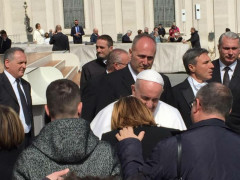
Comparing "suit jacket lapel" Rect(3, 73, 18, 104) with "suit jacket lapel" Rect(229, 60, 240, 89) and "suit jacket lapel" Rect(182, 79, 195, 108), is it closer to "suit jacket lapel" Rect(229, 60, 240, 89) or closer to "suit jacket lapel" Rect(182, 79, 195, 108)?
"suit jacket lapel" Rect(182, 79, 195, 108)

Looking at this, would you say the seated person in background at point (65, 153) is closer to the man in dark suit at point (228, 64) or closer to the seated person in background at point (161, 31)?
the man in dark suit at point (228, 64)

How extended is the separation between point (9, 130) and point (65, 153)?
711mm

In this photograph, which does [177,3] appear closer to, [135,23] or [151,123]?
Result: [135,23]

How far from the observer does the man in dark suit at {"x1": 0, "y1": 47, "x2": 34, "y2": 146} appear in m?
8.14

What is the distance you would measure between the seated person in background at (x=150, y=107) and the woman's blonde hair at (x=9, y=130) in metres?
0.95

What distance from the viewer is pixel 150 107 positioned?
18.7 ft

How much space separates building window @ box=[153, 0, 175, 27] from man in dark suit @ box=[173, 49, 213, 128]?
36428 millimetres

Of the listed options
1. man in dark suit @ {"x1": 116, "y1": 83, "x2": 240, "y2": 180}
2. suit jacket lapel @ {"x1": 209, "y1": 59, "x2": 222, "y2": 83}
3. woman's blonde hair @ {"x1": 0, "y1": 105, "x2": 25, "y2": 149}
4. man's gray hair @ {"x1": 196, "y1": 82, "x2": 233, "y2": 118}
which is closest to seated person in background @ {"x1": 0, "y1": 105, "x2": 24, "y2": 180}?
woman's blonde hair @ {"x1": 0, "y1": 105, "x2": 25, "y2": 149}

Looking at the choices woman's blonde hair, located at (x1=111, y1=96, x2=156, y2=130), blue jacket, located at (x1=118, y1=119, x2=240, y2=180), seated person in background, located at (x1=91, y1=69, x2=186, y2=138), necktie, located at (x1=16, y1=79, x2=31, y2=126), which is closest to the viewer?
blue jacket, located at (x1=118, y1=119, x2=240, y2=180)

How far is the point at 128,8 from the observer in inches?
1683

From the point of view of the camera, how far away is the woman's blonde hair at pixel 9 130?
4.61 meters

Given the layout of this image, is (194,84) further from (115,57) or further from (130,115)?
(130,115)

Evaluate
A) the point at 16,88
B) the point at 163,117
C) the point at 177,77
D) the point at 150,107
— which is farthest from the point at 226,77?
the point at 177,77

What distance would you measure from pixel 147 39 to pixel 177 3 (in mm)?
37094
